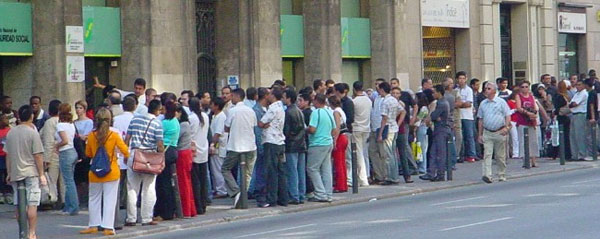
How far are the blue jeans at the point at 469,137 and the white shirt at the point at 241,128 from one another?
387 inches

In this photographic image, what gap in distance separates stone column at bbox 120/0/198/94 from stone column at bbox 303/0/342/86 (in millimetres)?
4312

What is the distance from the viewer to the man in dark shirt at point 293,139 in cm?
2056

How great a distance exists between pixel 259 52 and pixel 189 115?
10.9 meters

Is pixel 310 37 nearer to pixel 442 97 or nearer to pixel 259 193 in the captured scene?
pixel 442 97

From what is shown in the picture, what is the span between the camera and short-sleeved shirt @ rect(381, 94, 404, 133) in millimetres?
23156

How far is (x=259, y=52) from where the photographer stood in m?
30.4

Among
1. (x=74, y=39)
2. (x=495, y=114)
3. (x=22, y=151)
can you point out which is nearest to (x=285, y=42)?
(x=74, y=39)

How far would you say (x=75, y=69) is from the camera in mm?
26031

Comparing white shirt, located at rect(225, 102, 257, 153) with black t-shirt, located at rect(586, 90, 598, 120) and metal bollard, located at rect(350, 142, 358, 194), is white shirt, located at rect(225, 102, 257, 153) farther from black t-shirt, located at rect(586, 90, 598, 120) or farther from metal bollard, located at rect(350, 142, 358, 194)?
black t-shirt, located at rect(586, 90, 598, 120)

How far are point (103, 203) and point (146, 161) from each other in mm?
870

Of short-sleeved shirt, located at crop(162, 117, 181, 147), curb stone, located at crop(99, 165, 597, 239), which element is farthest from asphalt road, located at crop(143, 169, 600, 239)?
short-sleeved shirt, located at crop(162, 117, 181, 147)

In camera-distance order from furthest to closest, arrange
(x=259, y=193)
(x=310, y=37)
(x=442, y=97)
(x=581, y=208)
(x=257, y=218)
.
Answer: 1. (x=310, y=37)
2. (x=442, y=97)
3. (x=259, y=193)
4. (x=257, y=218)
5. (x=581, y=208)

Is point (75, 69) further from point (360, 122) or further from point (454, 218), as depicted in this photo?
point (454, 218)

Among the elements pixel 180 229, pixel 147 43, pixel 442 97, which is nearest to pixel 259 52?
pixel 147 43
